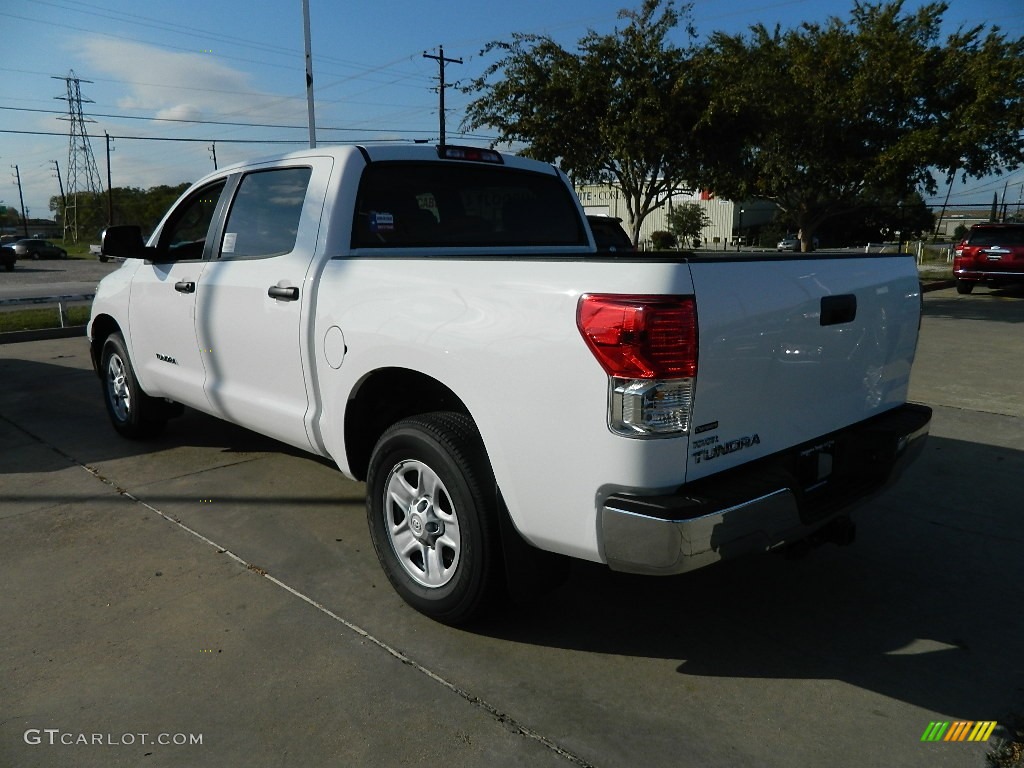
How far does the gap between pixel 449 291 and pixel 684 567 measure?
4.13 feet

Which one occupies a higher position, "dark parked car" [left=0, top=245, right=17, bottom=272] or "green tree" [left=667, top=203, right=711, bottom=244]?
"green tree" [left=667, top=203, right=711, bottom=244]

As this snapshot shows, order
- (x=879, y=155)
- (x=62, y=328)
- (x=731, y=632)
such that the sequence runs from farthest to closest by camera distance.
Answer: (x=879, y=155)
(x=62, y=328)
(x=731, y=632)

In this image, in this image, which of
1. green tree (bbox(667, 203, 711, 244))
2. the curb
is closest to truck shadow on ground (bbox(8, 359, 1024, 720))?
the curb

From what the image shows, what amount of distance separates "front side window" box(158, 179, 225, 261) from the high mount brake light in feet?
4.49

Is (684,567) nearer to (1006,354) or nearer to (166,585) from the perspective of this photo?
(166,585)

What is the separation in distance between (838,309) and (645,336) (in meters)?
0.99

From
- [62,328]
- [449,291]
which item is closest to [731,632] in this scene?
[449,291]

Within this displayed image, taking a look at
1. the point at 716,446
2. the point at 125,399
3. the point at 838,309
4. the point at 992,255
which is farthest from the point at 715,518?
the point at 992,255

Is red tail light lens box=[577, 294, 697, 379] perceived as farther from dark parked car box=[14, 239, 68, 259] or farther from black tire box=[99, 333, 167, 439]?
dark parked car box=[14, 239, 68, 259]

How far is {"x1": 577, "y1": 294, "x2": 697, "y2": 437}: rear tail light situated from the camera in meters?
2.31

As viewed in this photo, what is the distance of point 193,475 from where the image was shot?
16.6 ft

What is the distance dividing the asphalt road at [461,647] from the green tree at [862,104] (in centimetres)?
1211

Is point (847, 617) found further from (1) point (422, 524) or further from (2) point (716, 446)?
(1) point (422, 524)

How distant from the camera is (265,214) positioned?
4.12 meters
